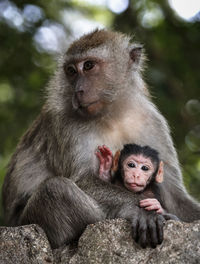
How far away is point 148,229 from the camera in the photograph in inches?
188

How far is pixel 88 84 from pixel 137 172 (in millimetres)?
1256

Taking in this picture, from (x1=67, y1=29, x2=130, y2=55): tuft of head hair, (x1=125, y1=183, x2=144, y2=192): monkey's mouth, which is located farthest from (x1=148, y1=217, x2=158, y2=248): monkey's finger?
(x1=67, y1=29, x2=130, y2=55): tuft of head hair

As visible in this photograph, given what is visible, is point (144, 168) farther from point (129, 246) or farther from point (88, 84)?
point (129, 246)

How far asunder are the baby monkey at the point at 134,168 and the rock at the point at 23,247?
1.44 meters

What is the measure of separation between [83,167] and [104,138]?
47cm

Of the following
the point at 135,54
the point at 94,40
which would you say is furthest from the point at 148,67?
the point at 94,40

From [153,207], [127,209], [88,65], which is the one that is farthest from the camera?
[88,65]

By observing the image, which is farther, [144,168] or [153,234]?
[144,168]

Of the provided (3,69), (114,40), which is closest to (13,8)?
(3,69)

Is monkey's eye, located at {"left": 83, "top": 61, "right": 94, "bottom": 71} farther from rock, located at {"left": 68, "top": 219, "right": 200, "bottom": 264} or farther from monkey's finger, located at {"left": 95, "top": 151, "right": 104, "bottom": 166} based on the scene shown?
rock, located at {"left": 68, "top": 219, "right": 200, "bottom": 264}

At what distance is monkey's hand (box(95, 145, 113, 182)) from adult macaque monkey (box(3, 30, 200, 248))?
71mm

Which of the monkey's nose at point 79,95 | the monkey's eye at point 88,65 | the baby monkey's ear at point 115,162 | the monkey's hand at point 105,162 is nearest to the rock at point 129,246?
the baby monkey's ear at point 115,162

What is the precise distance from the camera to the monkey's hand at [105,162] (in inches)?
247

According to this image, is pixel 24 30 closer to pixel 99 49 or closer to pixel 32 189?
pixel 99 49
